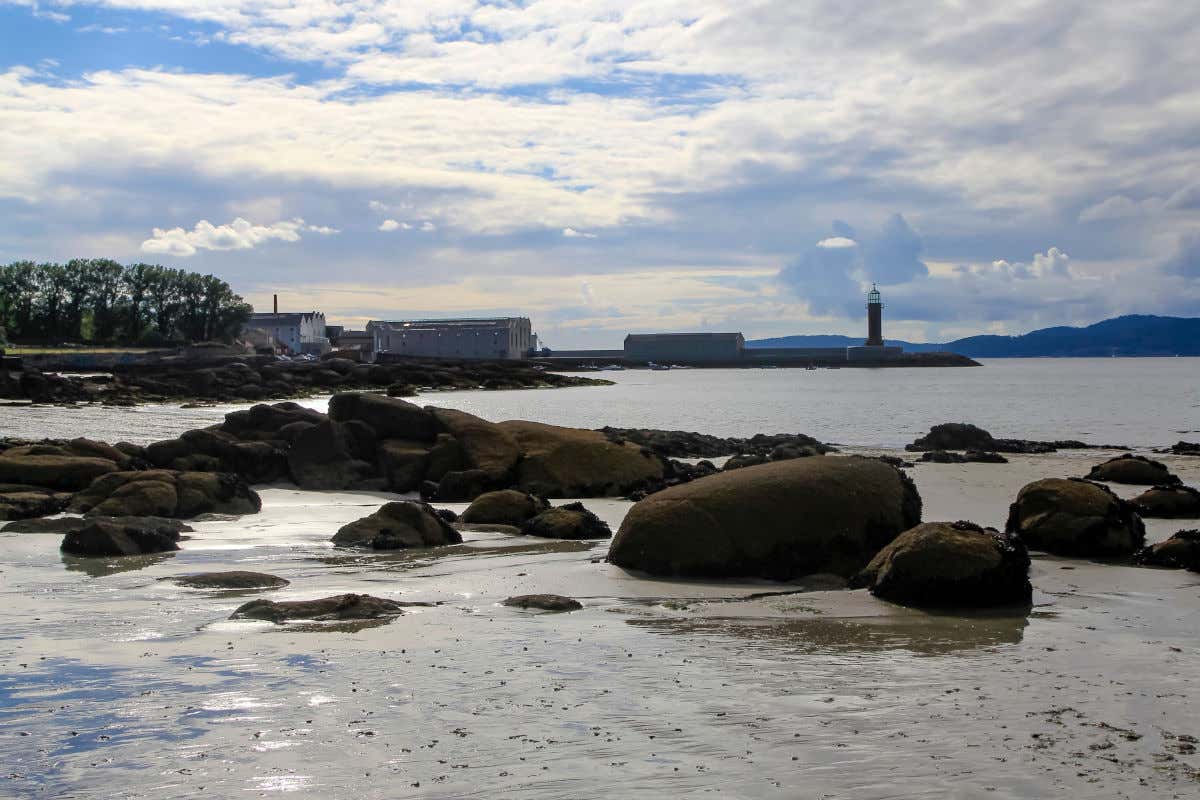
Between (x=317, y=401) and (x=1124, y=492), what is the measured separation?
163ft

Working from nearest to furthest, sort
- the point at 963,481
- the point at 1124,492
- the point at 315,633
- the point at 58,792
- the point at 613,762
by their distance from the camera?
the point at 58,792 → the point at 613,762 → the point at 315,633 → the point at 1124,492 → the point at 963,481

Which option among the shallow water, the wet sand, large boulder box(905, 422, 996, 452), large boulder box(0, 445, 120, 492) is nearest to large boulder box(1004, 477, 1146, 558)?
the shallow water

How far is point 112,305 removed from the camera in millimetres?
122250

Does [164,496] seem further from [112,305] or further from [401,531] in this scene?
[112,305]

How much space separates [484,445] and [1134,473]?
13.3 m

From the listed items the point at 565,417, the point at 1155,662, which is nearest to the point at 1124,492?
the point at 1155,662

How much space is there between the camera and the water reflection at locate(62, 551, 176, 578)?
11.0 metres

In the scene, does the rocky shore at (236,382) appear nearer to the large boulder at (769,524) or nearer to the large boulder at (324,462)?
the large boulder at (324,462)

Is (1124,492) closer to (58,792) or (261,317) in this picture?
(58,792)

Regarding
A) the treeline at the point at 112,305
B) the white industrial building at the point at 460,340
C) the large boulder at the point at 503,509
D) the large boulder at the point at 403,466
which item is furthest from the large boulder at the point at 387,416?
the white industrial building at the point at 460,340

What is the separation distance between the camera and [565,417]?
5484 centimetres

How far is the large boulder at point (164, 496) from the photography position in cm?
1445

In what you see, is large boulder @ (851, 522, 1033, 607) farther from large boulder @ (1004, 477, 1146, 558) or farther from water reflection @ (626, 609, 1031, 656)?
large boulder @ (1004, 477, 1146, 558)

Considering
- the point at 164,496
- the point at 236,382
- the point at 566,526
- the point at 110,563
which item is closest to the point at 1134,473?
the point at 566,526
